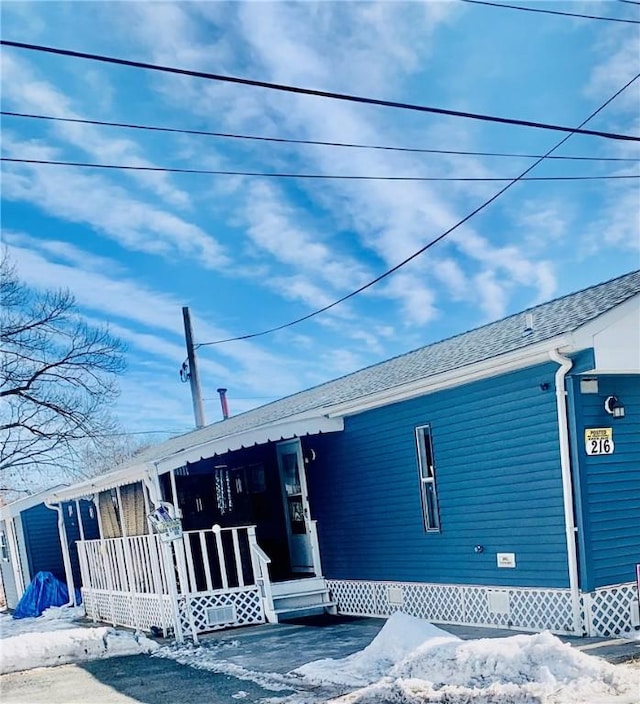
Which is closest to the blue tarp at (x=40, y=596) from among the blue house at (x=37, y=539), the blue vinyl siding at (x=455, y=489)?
the blue house at (x=37, y=539)

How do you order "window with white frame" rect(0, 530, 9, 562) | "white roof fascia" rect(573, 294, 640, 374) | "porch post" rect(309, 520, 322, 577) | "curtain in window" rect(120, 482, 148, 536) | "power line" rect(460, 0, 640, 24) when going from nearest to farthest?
"white roof fascia" rect(573, 294, 640, 374)
"power line" rect(460, 0, 640, 24)
"curtain in window" rect(120, 482, 148, 536)
"porch post" rect(309, 520, 322, 577)
"window with white frame" rect(0, 530, 9, 562)

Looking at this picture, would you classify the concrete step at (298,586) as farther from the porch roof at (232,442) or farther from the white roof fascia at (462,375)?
the white roof fascia at (462,375)

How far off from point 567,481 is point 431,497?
2.23m

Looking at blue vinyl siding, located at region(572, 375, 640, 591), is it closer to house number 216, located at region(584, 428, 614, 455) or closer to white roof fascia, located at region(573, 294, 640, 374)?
house number 216, located at region(584, 428, 614, 455)

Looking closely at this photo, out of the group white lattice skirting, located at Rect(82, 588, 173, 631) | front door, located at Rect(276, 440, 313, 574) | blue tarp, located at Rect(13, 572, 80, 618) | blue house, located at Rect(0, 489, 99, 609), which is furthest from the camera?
blue house, located at Rect(0, 489, 99, 609)

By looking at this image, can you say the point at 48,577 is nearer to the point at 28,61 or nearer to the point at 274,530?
the point at 274,530

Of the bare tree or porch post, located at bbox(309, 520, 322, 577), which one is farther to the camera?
the bare tree

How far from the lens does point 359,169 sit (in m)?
10.9

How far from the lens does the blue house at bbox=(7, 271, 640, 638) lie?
297 inches

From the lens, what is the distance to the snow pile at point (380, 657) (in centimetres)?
661

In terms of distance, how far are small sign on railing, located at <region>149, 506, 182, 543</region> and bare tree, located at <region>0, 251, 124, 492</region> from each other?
12.5 metres

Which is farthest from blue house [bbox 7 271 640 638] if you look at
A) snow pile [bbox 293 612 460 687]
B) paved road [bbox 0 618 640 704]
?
snow pile [bbox 293 612 460 687]

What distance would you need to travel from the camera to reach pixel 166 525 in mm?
9703

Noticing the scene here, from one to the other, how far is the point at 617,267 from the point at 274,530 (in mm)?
7821
